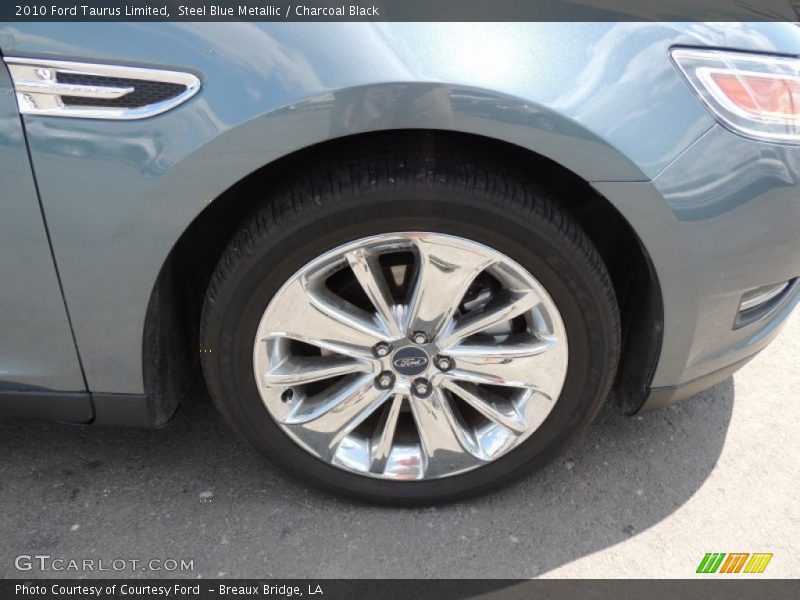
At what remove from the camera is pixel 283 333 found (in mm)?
1905

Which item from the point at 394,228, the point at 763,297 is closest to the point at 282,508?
the point at 394,228

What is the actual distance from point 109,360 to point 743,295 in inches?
60.5

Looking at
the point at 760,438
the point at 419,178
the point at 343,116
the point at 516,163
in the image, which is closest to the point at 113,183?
the point at 343,116

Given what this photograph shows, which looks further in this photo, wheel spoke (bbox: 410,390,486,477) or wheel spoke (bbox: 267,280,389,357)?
wheel spoke (bbox: 410,390,486,477)

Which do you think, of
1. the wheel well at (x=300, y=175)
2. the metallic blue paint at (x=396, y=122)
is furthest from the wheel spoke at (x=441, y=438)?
→ the metallic blue paint at (x=396, y=122)

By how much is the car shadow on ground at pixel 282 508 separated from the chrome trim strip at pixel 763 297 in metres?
0.59

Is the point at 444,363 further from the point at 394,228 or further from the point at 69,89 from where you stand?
the point at 69,89

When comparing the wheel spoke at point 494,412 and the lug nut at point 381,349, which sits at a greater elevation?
the lug nut at point 381,349

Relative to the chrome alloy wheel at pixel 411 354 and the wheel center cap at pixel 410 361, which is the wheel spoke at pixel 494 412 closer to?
the chrome alloy wheel at pixel 411 354

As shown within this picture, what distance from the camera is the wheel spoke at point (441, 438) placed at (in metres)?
2.03

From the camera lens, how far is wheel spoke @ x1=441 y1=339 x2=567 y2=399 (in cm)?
194

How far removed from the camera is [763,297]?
1986mm

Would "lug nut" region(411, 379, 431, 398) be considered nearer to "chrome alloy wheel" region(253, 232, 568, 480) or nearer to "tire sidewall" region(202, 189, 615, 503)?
"chrome alloy wheel" region(253, 232, 568, 480)

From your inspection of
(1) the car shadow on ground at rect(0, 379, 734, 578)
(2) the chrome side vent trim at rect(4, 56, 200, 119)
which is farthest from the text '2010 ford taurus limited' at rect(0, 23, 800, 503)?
(1) the car shadow on ground at rect(0, 379, 734, 578)
